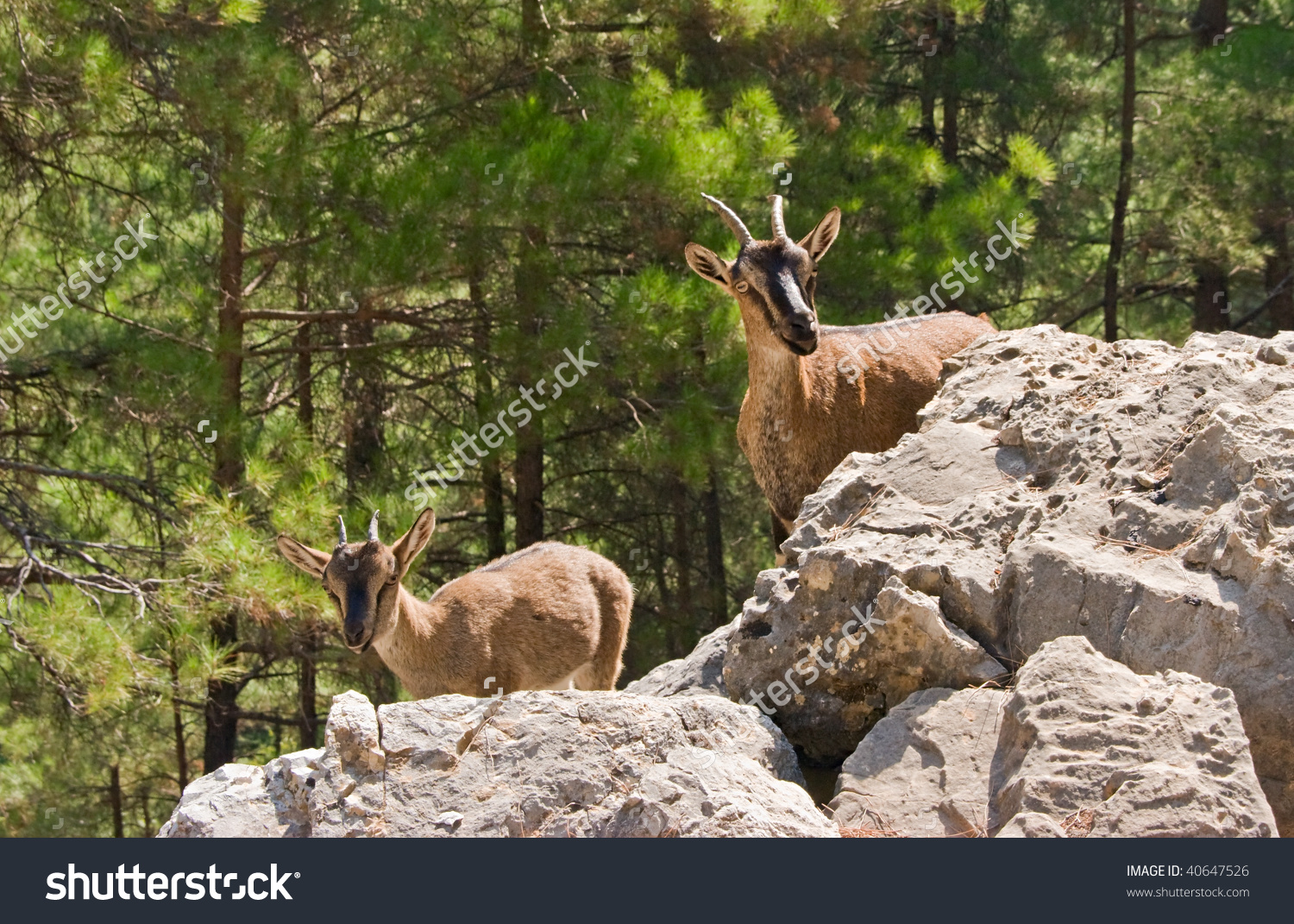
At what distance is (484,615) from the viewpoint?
7996 mm

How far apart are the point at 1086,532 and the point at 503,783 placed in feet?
7.61

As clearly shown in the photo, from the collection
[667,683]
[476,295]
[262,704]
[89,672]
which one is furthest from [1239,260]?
[262,704]

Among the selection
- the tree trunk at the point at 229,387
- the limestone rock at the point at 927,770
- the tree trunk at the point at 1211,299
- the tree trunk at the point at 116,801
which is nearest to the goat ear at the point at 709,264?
the limestone rock at the point at 927,770


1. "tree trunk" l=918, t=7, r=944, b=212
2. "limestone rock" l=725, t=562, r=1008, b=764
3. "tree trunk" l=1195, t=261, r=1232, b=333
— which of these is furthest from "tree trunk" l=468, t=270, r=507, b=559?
"tree trunk" l=1195, t=261, r=1232, b=333

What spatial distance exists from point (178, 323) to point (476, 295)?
8.25ft

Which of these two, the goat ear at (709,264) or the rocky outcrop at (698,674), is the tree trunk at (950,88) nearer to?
A: the goat ear at (709,264)

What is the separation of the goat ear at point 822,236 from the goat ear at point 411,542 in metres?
2.48

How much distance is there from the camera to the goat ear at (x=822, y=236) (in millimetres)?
6797

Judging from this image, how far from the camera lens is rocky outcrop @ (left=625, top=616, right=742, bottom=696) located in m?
5.64

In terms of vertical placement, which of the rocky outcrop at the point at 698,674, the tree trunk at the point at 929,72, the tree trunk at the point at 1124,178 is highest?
the tree trunk at the point at 929,72

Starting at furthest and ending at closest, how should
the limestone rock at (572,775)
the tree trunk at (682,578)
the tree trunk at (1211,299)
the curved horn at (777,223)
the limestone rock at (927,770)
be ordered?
1. the tree trunk at (1211,299)
2. the tree trunk at (682,578)
3. the curved horn at (777,223)
4. the limestone rock at (927,770)
5. the limestone rock at (572,775)

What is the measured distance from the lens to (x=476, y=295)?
38.4 ft

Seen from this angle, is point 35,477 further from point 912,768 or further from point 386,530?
point 912,768

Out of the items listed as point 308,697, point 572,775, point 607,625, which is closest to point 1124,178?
point 607,625
